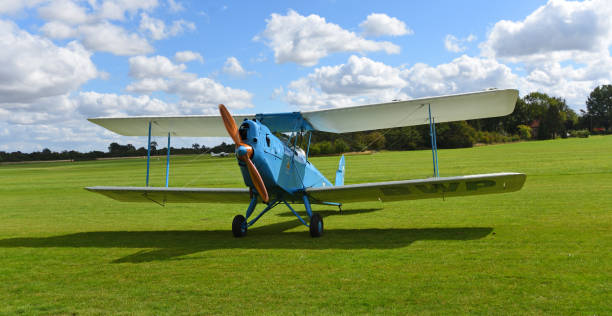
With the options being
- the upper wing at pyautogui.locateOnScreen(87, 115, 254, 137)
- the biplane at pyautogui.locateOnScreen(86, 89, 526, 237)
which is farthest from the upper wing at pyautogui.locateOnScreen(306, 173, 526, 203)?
the upper wing at pyautogui.locateOnScreen(87, 115, 254, 137)

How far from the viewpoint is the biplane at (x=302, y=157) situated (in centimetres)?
762

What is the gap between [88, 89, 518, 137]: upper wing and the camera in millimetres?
9125

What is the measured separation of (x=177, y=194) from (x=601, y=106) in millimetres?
169056

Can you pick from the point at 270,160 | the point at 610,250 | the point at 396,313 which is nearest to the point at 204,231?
the point at 270,160

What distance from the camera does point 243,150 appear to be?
720cm

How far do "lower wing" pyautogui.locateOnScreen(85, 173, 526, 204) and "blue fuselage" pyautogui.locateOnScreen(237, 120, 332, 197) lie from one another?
44 centimetres

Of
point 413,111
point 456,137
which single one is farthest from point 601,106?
point 413,111

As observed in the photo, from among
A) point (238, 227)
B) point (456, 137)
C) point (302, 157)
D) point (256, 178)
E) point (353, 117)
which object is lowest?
point (238, 227)

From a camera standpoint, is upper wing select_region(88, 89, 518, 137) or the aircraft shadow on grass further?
upper wing select_region(88, 89, 518, 137)

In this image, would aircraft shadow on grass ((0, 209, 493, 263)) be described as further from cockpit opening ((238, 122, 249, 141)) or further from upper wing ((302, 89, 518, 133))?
upper wing ((302, 89, 518, 133))

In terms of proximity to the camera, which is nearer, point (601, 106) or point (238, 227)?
point (238, 227)

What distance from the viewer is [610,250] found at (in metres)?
6.05

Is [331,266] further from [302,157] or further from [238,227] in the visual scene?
[302,157]

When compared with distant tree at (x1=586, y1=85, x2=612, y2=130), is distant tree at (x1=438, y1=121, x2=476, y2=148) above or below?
below
